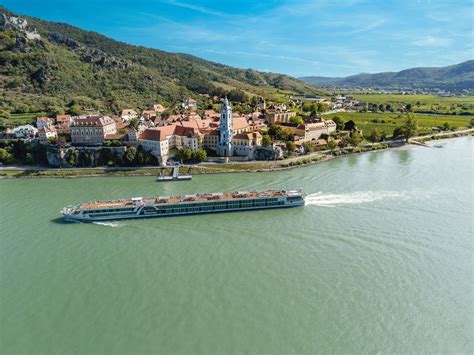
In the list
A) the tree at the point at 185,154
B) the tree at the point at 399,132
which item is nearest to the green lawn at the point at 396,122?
the tree at the point at 399,132

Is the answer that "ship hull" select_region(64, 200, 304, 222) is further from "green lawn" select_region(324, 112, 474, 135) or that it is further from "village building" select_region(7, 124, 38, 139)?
"green lawn" select_region(324, 112, 474, 135)

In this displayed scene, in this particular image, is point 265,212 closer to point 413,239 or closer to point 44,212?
point 413,239

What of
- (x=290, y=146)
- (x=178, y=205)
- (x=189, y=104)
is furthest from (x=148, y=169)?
(x=189, y=104)

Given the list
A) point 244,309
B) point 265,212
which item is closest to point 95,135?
point 265,212

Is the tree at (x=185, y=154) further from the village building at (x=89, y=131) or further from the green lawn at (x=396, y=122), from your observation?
the green lawn at (x=396, y=122)

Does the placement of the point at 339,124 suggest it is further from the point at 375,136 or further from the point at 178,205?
the point at 178,205

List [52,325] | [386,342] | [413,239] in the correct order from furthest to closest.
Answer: [413,239] < [52,325] < [386,342]

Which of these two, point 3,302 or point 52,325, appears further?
point 3,302
